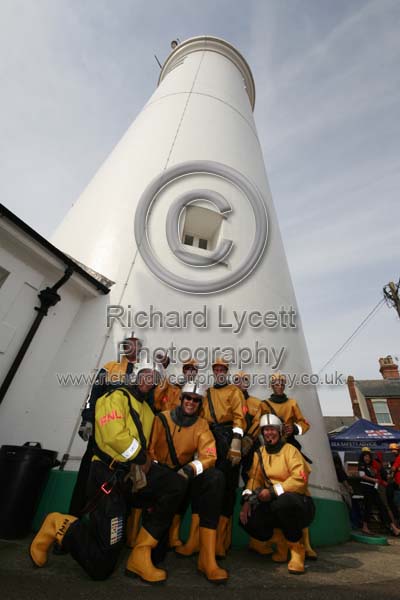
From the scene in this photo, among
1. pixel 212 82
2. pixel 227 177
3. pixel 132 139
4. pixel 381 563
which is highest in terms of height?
pixel 212 82

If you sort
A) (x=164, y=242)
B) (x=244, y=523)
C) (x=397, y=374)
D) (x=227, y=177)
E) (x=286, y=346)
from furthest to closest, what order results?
(x=397, y=374) → (x=227, y=177) → (x=164, y=242) → (x=286, y=346) → (x=244, y=523)

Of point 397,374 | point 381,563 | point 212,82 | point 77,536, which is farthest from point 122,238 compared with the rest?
point 397,374

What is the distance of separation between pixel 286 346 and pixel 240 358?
1.00m

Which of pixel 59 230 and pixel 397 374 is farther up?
pixel 397 374

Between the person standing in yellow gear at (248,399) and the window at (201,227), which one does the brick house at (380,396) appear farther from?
the person standing in yellow gear at (248,399)

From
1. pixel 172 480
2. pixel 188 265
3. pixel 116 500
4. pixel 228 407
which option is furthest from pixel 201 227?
pixel 116 500

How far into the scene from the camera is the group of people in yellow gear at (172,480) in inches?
92.8

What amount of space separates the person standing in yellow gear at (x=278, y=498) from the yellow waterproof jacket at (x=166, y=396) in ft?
3.90

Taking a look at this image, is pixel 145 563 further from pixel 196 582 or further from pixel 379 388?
pixel 379 388

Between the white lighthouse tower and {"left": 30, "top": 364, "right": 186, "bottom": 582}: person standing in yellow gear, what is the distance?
1.33 m

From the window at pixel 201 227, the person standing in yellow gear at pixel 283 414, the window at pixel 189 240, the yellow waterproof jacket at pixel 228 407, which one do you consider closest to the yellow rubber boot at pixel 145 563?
the yellow waterproof jacket at pixel 228 407

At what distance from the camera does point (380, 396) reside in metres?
21.5

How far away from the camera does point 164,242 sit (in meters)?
5.56

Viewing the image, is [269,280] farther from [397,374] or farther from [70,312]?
[397,374]
